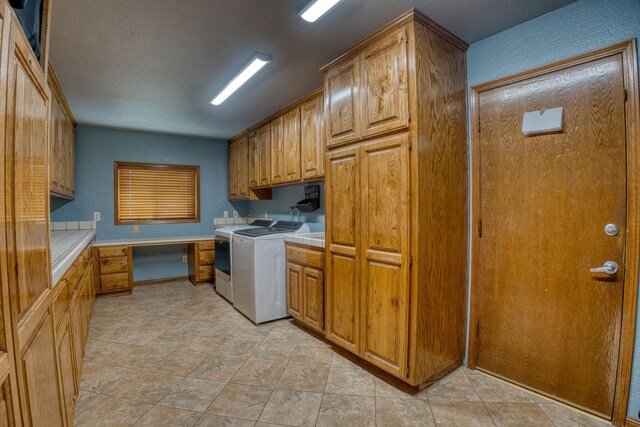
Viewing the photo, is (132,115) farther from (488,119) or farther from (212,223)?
(488,119)

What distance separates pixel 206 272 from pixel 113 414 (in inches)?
116

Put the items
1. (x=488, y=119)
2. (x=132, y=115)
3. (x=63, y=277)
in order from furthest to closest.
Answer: (x=132, y=115) < (x=488, y=119) < (x=63, y=277)

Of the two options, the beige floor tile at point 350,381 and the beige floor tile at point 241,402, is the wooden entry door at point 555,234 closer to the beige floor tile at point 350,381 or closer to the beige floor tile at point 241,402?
the beige floor tile at point 350,381

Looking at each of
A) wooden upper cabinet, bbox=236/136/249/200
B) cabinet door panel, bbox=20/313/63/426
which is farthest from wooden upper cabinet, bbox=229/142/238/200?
cabinet door panel, bbox=20/313/63/426

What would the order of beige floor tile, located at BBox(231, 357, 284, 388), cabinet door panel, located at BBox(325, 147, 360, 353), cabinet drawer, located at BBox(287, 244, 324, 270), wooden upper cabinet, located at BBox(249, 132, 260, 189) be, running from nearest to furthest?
beige floor tile, located at BBox(231, 357, 284, 388) < cabinet door panel, located at BBox(325, 147, 360, 353) < cabinet drawer, located at BBox(287, 244, 324, 270) < wooden upper cabinet, located at BBox(249, 132, 260, 189)

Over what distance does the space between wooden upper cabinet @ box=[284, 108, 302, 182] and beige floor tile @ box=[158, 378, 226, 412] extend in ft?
6.87

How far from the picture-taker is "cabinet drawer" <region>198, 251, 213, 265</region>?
15.0 feet

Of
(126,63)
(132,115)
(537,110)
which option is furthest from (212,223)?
(537,110)

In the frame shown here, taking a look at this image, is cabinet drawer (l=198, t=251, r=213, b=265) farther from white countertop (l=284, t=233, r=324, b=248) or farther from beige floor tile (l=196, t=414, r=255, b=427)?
beige floor tile (l=196, t=414, r=255, b=427)

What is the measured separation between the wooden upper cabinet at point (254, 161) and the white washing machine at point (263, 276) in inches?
46.5

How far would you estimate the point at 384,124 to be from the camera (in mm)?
1974

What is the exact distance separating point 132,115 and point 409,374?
4102mm

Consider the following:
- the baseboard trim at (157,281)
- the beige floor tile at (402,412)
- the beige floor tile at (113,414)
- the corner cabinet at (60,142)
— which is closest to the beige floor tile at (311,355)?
the beige floor tile at (402,412)

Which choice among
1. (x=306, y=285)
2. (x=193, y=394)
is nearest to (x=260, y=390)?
(x=193, y=394)
